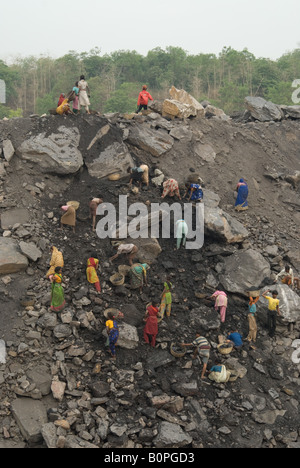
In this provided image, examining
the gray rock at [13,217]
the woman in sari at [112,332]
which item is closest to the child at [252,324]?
the woman in sari at [112,332]

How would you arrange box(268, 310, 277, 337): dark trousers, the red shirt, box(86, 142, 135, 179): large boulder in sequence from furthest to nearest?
the red shirt < box(86, 142, 135, 179): large boulder < box(268, 310, 277, 337): dark trousers

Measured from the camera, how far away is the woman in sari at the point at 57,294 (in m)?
7.51

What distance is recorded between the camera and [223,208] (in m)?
11.9

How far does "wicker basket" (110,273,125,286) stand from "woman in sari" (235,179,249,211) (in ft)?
15.7

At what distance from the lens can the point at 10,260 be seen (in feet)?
27.0

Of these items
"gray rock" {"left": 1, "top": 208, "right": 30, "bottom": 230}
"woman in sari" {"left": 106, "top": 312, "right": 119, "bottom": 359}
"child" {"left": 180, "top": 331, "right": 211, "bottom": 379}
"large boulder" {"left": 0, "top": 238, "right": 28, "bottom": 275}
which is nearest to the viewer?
"woman in sari" {"left": 106, "top": 312, "right": 119, "bottom": 359}

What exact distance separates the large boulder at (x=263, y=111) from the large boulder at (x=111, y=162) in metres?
8.29

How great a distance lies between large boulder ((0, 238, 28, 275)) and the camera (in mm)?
8187

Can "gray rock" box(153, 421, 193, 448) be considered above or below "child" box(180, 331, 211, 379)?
below

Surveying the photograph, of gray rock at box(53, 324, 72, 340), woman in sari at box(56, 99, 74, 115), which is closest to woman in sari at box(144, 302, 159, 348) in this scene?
gray rock at box(53, 324, 72, 340)

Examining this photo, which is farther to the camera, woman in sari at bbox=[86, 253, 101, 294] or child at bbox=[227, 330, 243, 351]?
woman in sari at bbox=[86, 253, 101, 294]

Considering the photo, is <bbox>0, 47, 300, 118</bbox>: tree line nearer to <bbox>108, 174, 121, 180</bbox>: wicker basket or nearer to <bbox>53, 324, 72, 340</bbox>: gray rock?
<bbox>108, 174, 121, 180</bbox>: wicker basket

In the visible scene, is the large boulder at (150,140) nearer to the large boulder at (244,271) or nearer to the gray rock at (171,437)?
the large boulder at (244,271)
